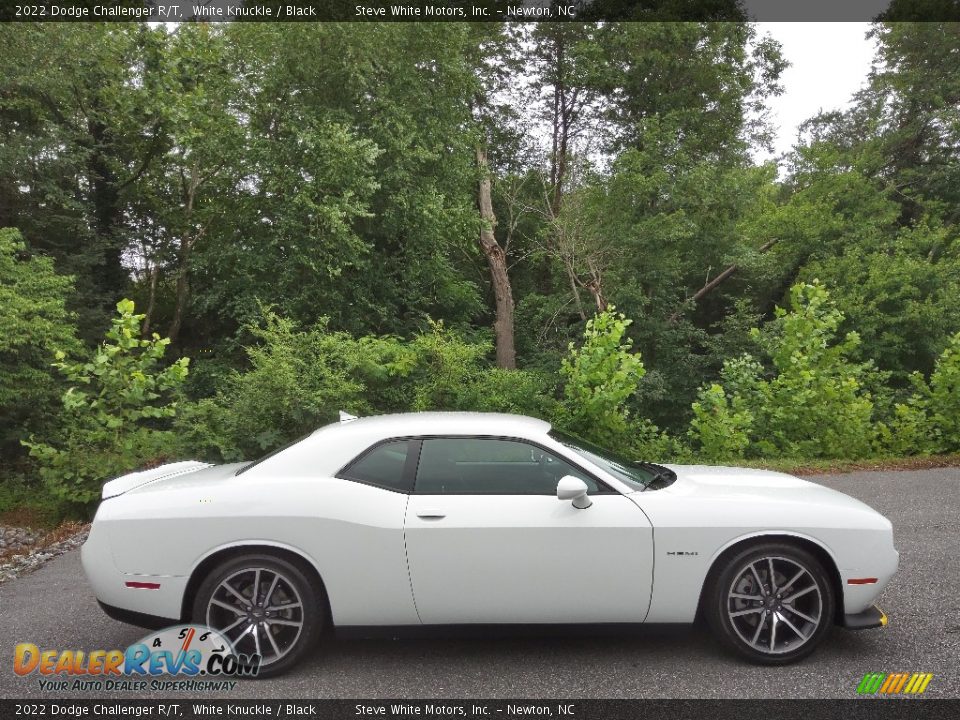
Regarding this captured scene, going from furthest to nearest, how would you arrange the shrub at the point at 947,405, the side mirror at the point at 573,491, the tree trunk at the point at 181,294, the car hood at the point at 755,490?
the tree trunk at the point at 181,294
the shrub at the point at 947,405
the car hood at the point at 755,490
the side mirror at the point at 573,491

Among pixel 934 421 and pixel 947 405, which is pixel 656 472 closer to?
pixel 934 421

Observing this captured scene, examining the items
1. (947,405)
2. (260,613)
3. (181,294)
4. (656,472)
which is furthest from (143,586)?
(181,294)

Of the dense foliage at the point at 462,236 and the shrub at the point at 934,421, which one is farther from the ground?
the dense foliage at the point at 462,236

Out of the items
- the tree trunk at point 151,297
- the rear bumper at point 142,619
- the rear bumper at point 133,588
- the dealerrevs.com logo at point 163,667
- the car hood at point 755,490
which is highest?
the tree trunk at point 151,297

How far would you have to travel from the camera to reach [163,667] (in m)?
3.60

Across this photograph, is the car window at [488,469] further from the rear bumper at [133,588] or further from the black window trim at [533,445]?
the rear bumper at [133,588]

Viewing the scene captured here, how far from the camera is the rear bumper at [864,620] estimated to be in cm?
350

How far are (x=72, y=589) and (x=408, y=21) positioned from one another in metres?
13.9

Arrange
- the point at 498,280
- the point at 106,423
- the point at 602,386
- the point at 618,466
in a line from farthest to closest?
1. the point at 498,280
2. the point at 602,386
3. the point at 106,423
4. the point at 618,466

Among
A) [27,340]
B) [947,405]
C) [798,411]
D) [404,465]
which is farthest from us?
[27,340]

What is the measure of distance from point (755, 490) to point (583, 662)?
1394 mm

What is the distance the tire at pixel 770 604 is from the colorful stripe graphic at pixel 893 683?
11.0 inches

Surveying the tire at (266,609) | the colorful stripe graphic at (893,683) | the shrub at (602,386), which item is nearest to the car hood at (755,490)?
the colorful stripe graphic at (893,683)

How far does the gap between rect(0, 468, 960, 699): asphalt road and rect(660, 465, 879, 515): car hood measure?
75 cm
